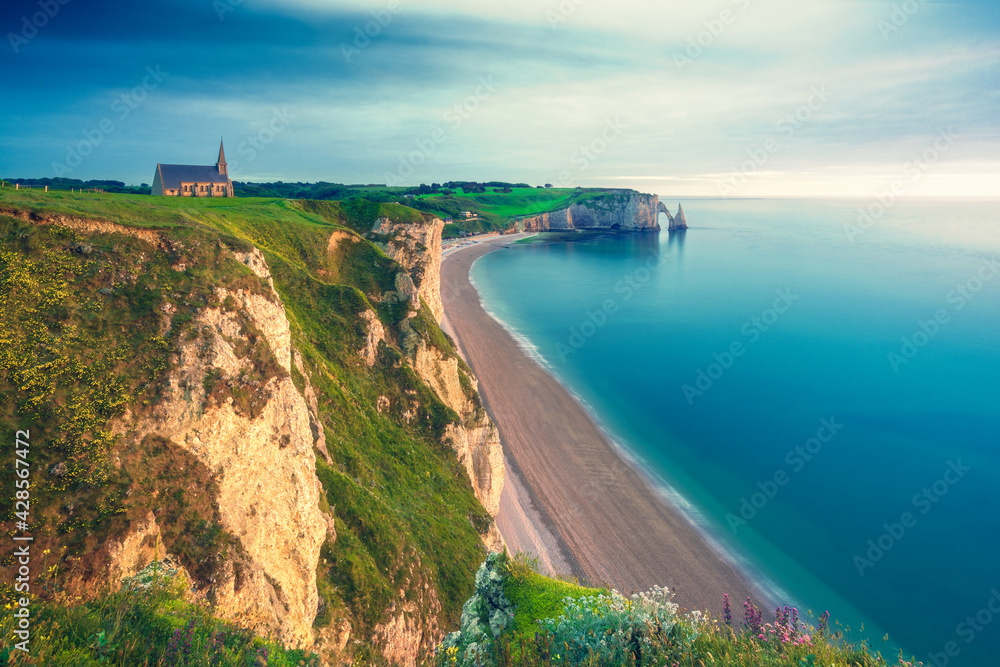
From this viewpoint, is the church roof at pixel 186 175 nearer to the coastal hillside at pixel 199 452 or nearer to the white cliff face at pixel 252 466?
the coastal hillside at pixel 199 452

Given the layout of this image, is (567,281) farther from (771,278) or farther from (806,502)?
(806,502)

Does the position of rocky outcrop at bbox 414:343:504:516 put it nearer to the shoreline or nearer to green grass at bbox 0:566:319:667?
the shoreline

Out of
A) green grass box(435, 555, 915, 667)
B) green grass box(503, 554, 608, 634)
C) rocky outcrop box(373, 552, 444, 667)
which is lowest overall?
rocky outcrop box(373, 552, 444, 667)

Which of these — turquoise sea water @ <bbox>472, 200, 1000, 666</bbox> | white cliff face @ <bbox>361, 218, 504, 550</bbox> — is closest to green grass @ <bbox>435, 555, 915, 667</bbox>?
white cliff face @ <bbox>361, 218, 504, 550</bbox>

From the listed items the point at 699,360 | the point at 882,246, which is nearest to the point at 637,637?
the point at 699,360

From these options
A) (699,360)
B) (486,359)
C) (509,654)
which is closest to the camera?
(509,654)
